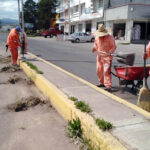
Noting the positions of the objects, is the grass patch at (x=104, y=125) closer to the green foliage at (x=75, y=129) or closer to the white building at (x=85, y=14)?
the green foliage at (x=75, y=129)

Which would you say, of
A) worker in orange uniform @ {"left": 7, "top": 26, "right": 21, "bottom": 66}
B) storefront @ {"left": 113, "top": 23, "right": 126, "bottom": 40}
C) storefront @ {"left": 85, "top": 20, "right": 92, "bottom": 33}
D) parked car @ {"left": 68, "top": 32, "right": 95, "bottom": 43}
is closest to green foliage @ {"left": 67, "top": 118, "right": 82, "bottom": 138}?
worker in orange uniform @ {"left": 7, "top": 26, "right": 21, "bottom": 66}

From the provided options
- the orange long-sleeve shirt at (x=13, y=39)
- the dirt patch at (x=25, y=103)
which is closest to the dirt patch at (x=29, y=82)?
the dirt patch at (x=25, y=103)

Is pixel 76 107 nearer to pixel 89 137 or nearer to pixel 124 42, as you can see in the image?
pixel 89 137

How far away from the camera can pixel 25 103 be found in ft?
16.0

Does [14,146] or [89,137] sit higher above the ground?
[89,137]

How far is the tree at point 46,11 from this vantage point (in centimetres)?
6159

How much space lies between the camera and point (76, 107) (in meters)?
3.83

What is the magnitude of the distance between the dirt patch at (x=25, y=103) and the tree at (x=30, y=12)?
70.8m

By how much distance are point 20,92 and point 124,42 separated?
22343 millimetres

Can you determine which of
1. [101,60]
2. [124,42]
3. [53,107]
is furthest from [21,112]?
[124,42]

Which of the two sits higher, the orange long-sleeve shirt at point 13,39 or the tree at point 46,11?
the tree at point 46,11

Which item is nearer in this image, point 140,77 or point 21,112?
point 21,112

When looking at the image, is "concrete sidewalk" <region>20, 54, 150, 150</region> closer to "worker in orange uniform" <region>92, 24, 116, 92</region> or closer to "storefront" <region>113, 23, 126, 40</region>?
"worker in orange uniform" <region>92, 24, 116, 92</region>

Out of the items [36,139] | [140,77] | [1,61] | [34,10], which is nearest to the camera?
[36,139]
